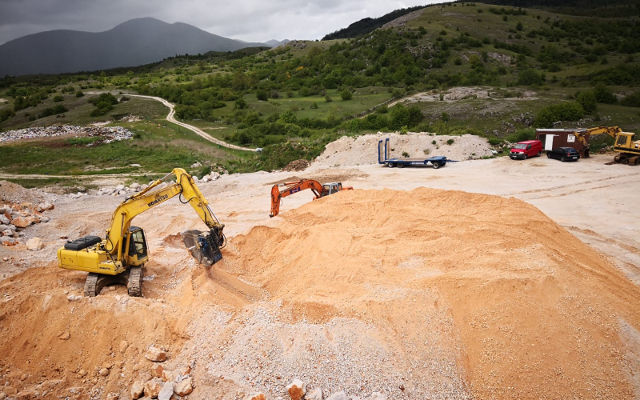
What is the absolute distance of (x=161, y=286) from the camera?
12766mm

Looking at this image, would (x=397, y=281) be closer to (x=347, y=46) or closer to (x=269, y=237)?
(x=269, y=237)

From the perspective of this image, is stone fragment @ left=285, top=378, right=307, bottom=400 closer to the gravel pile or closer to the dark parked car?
the dark parked car

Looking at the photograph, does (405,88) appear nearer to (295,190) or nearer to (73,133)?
(73,133)

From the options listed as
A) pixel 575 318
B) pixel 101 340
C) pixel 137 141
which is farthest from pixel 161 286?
pixel 137 141

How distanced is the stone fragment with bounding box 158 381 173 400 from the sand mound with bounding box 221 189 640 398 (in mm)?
1345

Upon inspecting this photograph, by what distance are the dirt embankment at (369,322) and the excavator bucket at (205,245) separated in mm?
710

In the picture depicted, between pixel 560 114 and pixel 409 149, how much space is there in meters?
21.6

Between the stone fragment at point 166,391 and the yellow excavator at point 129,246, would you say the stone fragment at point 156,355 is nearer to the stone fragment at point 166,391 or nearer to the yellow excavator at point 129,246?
the stone fragment at point 166,391

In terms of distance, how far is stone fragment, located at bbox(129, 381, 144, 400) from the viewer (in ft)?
25.5

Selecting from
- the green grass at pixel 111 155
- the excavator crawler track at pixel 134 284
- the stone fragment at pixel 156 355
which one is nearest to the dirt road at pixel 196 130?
the green grass at pixel 111 155

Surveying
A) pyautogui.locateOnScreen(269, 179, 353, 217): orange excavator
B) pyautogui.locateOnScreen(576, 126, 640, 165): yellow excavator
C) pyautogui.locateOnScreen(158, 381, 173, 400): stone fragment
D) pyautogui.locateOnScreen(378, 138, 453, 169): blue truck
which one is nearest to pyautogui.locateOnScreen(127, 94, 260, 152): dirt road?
pyautogui.locateOnScreen(378, 138, 453, 169): blue truck

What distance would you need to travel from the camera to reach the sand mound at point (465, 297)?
755 cm

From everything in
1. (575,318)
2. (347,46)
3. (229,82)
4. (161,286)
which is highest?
(347,46)

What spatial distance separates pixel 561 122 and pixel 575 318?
132 feet
